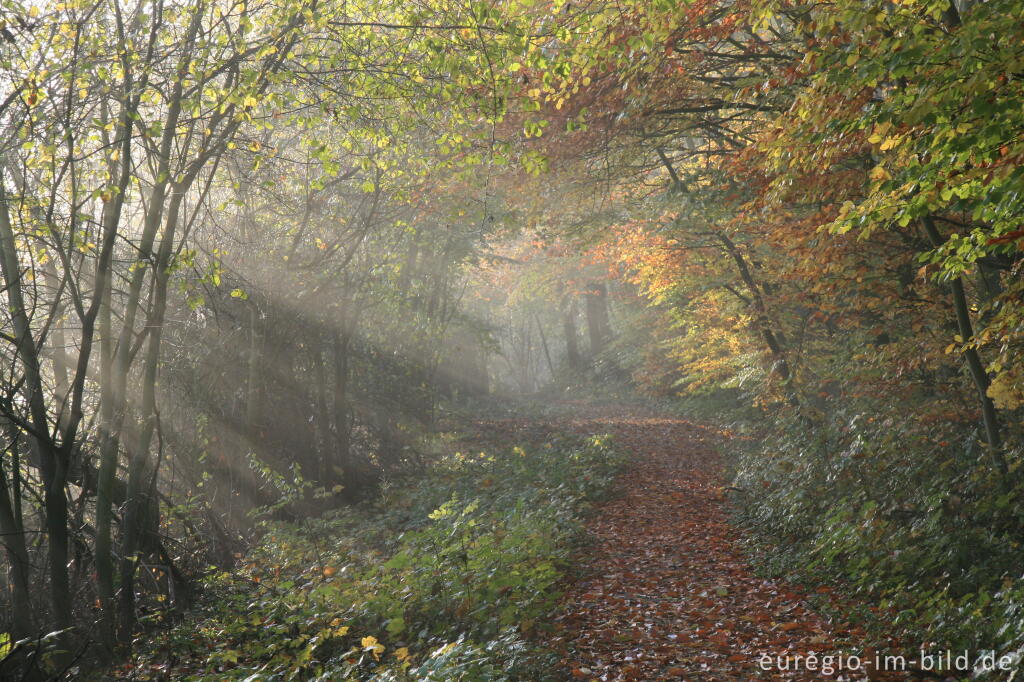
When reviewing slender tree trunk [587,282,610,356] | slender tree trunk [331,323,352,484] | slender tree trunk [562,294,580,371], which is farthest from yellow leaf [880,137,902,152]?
slender tree trunk [562,294,580,371]

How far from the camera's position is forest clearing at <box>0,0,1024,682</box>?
5.15 m

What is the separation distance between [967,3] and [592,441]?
32.4 ft

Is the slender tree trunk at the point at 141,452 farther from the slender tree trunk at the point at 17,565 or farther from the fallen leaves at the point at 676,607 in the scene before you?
the fallen leaves at the point at 676,607

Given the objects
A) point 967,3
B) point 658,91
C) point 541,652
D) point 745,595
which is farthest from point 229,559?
point 967,3

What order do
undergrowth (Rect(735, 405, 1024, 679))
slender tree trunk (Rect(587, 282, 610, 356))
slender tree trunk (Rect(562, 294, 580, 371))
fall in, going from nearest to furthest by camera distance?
undergrowth (Rect(735, 405, 1024, 679)) → slender tree trunk (Rect(587, 282, 610, 356)) → slender tree trunk (Rect(562, 294, 580, 371))

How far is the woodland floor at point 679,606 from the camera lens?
523 cm

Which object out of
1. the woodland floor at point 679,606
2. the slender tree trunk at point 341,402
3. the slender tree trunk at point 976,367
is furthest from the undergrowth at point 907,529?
the slender tree trunk at point 341,402

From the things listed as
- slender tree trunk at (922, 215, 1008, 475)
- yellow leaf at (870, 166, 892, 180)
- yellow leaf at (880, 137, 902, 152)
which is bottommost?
slender tree trunk at (922, 215, 1008, 475)

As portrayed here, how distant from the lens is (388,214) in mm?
13055

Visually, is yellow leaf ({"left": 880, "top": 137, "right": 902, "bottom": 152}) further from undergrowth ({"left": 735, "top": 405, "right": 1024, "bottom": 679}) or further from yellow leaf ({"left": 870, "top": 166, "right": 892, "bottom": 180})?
undergrowth ({"left": 735, "top": 405, "right": 1024, "bottom": 679})

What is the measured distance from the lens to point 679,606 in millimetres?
6492

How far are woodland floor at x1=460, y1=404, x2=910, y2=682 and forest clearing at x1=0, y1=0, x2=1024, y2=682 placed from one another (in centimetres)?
5

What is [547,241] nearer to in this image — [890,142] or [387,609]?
[387,609]

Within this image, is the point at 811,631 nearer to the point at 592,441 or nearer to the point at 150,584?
the point at 150,584
